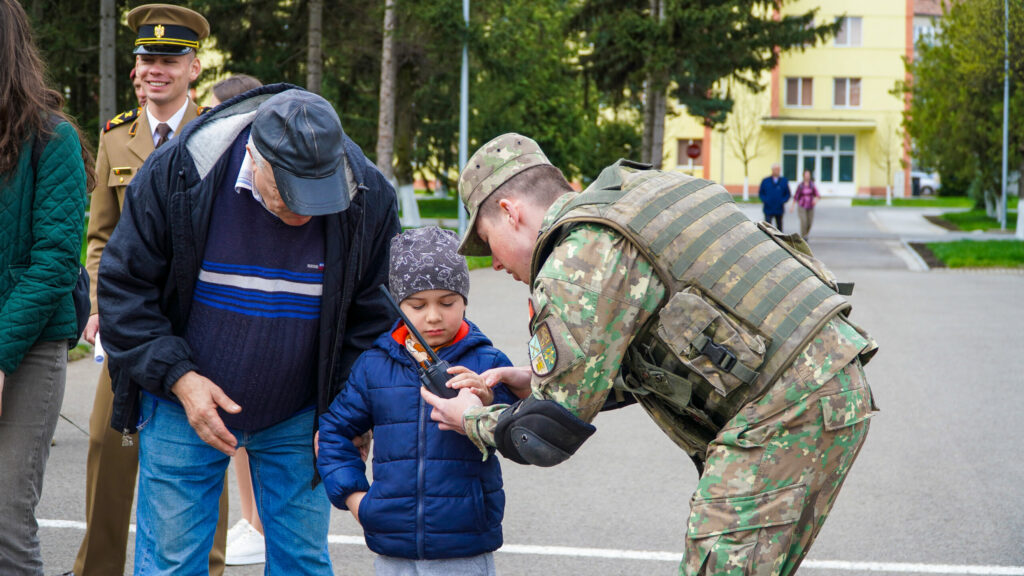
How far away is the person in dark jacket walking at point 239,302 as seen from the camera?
285 centimetres

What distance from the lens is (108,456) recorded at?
12.9ft

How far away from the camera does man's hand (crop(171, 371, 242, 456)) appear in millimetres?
2879

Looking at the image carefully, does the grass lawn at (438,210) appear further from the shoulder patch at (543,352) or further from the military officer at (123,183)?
the shoulder patch at (543,352)

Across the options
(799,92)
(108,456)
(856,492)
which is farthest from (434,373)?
(799,92)

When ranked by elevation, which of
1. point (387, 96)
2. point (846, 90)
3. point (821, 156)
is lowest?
point (387, 96)

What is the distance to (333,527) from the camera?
5227 mm

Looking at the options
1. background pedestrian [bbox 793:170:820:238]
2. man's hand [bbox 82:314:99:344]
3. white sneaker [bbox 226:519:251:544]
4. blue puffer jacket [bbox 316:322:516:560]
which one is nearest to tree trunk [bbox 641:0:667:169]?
background pedestrian [bbox 793:170:820:238]

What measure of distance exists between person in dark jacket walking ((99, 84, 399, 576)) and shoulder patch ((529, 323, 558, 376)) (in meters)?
0.71

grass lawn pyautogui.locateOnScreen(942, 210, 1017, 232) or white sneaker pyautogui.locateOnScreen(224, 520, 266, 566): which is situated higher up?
grass lawn pyautogui.locateOnScreen(942, 210, 1017, 232)

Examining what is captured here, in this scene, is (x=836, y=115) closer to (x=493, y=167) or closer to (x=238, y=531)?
(x=238, y=531)

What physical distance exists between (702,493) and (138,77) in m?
2.87

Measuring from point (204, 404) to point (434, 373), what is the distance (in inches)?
24.3

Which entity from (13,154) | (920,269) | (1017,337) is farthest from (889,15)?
(13,154)

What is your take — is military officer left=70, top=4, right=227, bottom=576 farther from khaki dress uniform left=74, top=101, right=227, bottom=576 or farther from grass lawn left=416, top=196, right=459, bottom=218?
grass lawn left=416, top=196, right=459, bottom=218
